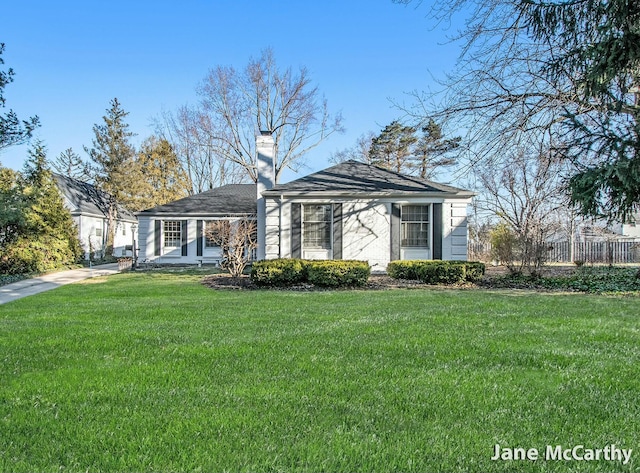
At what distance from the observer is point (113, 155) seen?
28.7 metres

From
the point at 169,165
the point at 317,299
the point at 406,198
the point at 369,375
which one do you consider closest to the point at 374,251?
the point at 406,198

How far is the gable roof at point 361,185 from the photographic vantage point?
13930 millimetres

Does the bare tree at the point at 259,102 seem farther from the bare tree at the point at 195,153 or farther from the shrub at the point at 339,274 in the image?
the shrub at the point at 339,274

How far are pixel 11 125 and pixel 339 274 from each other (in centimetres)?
1237

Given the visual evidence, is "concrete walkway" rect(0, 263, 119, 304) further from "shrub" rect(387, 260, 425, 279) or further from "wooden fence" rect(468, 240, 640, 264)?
"wooden fence" rect(468, 240, 640, 264)

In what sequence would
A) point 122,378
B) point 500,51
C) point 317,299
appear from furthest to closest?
point 500,51
point 317,299
point 122,378

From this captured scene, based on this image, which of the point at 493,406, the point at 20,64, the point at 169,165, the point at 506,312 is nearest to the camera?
the point at 493,406

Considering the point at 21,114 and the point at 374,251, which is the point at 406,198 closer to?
the point at 374,251

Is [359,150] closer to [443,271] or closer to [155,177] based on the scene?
[155,177]

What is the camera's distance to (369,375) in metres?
3.48

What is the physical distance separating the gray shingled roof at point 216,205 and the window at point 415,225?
28.0 feet

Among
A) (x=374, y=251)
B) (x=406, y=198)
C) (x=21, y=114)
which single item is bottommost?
(x=374, y=251)

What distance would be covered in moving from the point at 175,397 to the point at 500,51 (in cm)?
1014

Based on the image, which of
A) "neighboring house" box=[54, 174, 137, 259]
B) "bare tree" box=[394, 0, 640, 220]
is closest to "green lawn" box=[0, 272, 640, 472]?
"bare tree" box=[394, 0, 640, 220]
